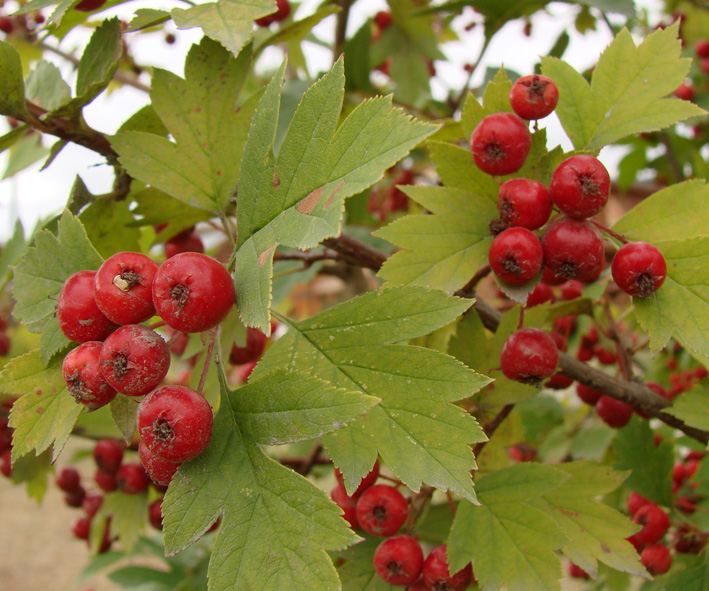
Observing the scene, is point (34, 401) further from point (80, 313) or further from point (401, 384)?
point (401, 384)

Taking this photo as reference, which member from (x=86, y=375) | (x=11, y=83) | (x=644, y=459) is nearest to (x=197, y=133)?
(x=11, y=83)

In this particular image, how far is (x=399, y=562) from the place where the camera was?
3.71ft

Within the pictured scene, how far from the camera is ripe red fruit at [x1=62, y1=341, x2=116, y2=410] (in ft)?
2.88

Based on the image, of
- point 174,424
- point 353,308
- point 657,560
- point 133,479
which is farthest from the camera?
point 133,479

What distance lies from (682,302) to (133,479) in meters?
1.60

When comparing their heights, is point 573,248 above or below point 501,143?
below

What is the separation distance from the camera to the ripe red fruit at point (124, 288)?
0.87 metres

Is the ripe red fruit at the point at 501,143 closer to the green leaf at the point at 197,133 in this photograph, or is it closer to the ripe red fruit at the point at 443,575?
the green leaf at the point at 197,133

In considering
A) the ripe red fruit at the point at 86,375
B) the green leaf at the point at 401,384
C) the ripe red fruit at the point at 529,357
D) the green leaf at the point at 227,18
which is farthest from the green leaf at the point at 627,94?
the ripe red fruit at the point at 86,375

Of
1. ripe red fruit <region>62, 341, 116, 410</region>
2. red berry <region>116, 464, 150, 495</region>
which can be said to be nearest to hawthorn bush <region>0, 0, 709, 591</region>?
ripe red fruit <region>62, 341, 116, 410</region>

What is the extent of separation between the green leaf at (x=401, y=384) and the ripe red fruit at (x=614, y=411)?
792 millimetres

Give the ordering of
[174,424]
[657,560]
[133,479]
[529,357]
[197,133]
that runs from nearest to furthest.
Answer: [174,424]
[529,357]
[197,133]
[657,560]
[133,479]

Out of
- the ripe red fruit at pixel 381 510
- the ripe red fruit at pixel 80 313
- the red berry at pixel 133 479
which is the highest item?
the ripe red fruit at pixel 80 313

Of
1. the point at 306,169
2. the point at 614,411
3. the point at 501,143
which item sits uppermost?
the point at 306,169
